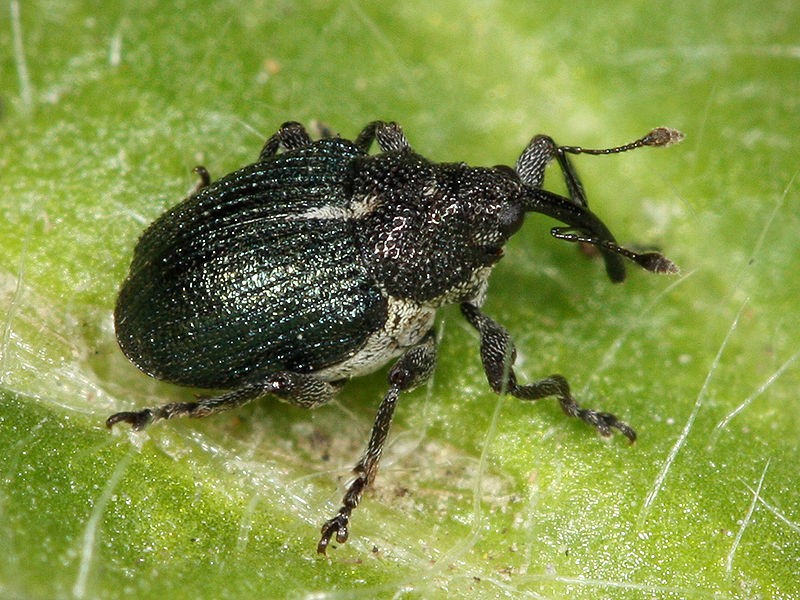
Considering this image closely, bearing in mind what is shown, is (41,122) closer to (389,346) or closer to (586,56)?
(389,346)

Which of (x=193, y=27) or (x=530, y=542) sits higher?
(x=193, y=27)

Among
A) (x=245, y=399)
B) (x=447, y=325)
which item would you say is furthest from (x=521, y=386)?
(x=245, y=399)

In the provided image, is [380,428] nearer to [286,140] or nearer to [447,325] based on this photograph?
[447,325]

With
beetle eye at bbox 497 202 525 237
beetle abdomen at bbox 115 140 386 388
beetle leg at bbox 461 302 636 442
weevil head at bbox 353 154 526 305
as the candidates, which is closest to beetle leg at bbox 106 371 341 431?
beetle abdomen at bbox 115 140 386 388

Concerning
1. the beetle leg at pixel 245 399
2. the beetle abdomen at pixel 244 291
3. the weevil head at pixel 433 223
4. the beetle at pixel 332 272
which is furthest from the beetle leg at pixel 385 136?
the beetle leg at pixel 245 399

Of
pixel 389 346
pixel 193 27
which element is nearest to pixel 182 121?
pixel 193 27

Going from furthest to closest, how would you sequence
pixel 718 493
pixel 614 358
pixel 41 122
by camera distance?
pixel 41 122 → pixel 614 358 → pixel 718 493
